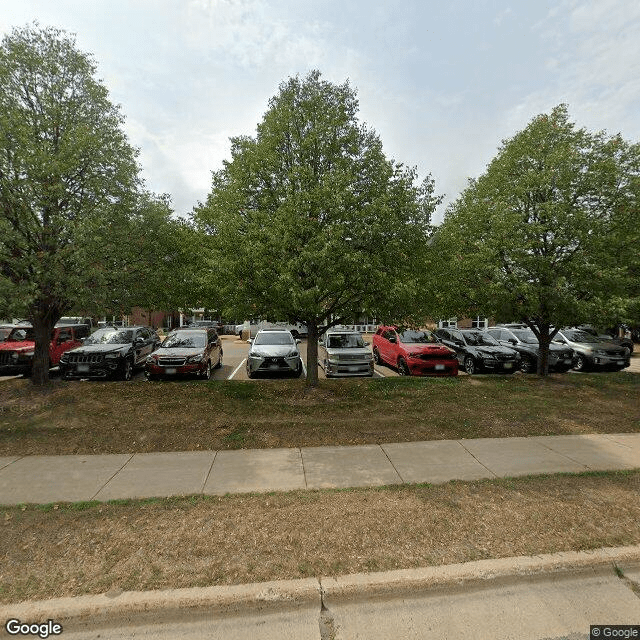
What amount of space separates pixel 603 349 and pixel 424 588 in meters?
15.2

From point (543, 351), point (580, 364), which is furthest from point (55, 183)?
point (580, 364)

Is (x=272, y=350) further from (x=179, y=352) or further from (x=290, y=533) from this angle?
(x=290, y=533)

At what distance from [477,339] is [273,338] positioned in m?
7.69

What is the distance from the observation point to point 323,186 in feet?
24.7

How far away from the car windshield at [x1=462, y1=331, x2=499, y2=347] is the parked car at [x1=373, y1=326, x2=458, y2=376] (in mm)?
1387

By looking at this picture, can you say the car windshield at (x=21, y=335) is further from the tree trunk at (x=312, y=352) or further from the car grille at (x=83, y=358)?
the tree trunk at (x=312, y=352)

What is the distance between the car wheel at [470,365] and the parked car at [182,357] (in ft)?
29.8

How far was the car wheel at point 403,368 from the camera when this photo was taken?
1220 cm

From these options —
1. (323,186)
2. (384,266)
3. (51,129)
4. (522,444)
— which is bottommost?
(522,444)

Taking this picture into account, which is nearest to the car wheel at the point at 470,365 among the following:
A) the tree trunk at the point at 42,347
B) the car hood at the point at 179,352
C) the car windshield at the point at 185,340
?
the car hood at the point at 179,352

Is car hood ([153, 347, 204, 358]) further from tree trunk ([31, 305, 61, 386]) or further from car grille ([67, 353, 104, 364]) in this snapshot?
tree trunk ([31, 305, 61, 386])

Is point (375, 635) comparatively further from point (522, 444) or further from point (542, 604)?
point (522, 444)

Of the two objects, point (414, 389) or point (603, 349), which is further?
point (603, 349)

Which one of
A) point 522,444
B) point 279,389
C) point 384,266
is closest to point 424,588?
point 522,444
